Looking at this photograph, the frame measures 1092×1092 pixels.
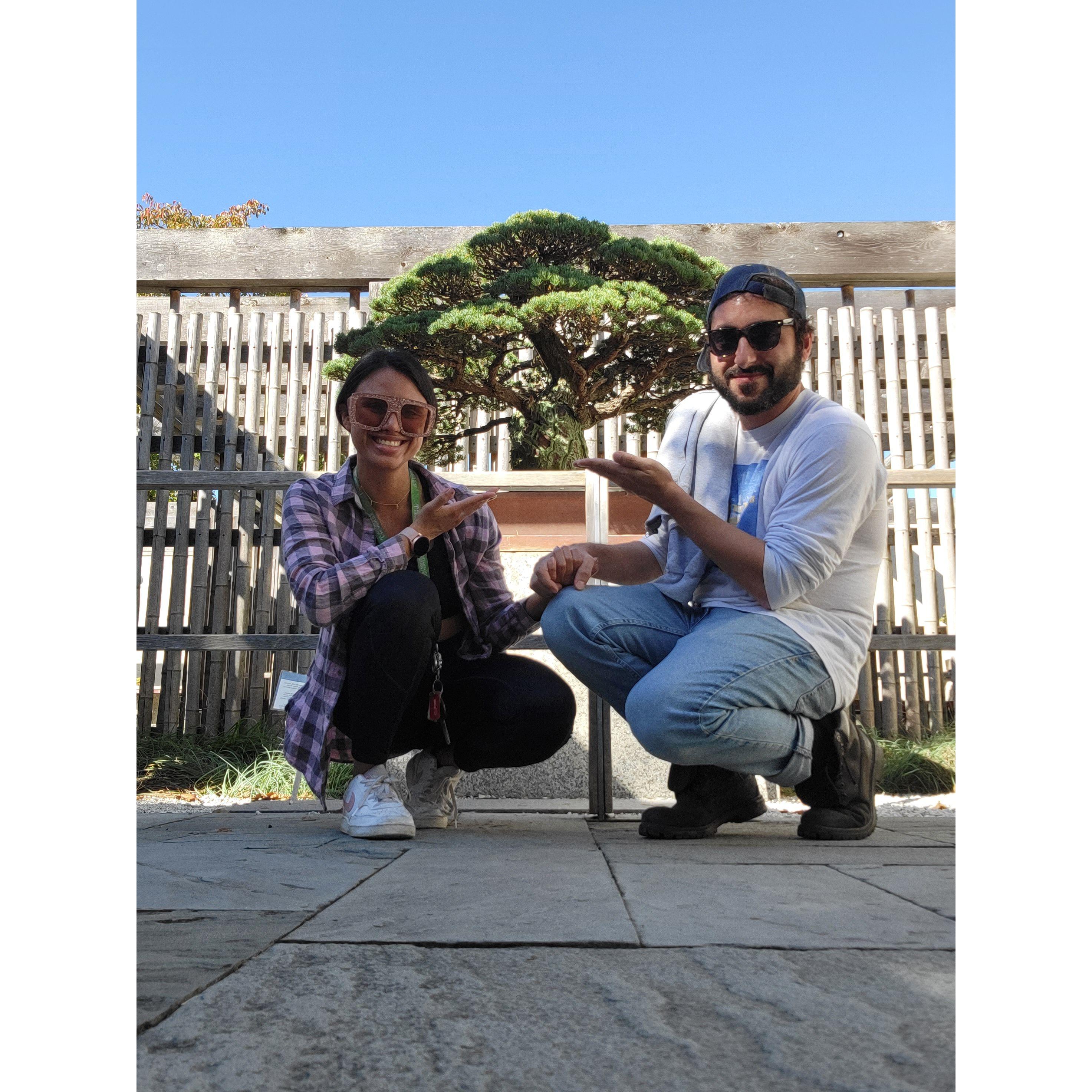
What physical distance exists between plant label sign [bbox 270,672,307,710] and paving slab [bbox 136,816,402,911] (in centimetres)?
64

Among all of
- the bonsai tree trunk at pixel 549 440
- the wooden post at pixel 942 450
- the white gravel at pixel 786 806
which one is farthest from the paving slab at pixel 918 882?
the wooden post at pixel 942 450

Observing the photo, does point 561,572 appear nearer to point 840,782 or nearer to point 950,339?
point 840,782

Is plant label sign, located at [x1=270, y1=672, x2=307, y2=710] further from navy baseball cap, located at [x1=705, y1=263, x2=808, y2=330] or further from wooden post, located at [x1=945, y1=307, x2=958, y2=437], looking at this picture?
wooden post, located at [x1=945, y1=307, x2=958, y2=437]

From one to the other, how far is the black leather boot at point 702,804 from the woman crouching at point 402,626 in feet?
1.03

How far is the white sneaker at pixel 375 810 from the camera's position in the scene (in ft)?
5.94

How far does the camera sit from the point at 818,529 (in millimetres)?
1785

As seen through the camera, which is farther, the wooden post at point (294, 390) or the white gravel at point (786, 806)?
the wooden post at point (294, 390)

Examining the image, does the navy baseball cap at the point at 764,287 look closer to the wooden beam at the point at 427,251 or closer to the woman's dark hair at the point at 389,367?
the woman's dark hair at the point at 389,367

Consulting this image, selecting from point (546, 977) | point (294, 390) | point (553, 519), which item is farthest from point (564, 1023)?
point (294, 390)

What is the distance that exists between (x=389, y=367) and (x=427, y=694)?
73 centimetres
